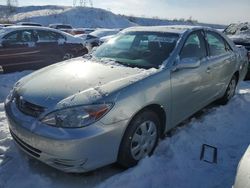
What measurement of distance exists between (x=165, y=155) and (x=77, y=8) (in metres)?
61.4

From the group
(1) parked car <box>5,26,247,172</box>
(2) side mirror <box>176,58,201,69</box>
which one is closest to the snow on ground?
(1) parked car <box>5,26,247,172</box>

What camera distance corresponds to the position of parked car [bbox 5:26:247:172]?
9.51 feet

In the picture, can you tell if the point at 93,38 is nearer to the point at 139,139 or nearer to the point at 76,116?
the point at 139,139

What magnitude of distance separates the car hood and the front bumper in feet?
0.82

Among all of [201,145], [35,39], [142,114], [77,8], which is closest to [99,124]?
[142,114]

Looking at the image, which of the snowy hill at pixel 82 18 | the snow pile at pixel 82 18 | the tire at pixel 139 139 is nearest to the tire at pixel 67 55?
the tire at pixel 139 139

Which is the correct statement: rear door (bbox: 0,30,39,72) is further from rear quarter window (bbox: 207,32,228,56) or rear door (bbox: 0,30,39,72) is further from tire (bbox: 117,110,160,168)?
tire (bbox: 117,110,160,168)

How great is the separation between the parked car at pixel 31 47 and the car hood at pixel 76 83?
466 cm

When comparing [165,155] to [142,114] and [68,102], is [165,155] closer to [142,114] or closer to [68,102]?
[142,114]

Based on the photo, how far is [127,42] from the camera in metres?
4.58

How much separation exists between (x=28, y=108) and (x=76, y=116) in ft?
1.99

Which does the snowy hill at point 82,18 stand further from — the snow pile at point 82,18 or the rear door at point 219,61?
the rear door at point 219,61

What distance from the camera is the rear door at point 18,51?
815 cm

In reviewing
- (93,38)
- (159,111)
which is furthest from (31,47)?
(93,38)
